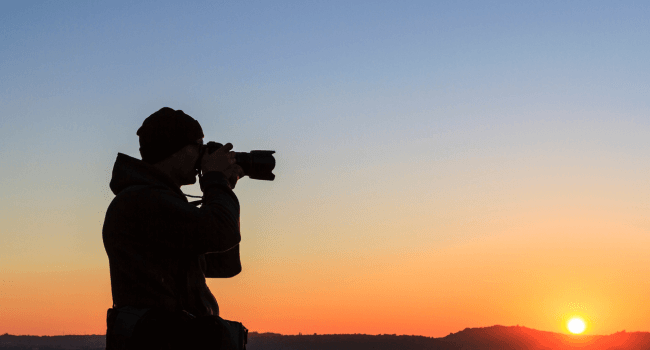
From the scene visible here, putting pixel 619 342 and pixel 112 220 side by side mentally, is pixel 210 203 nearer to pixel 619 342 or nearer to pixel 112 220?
pixel 112 220

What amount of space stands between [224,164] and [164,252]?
599 mm

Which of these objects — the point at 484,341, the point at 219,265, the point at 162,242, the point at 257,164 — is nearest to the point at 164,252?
the point at 162,242

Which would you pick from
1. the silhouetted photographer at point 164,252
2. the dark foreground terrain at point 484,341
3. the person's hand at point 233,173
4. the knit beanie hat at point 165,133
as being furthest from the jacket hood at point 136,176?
the dark foreground terrain at point 484,341

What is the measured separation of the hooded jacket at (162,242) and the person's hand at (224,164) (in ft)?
0.73

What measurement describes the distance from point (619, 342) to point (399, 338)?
1584 centimetres

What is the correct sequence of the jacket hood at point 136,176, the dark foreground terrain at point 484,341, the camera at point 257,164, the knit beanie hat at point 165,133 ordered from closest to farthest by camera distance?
the jacket hood at point 136,176
the knit beanie hat at point 165,133
the camera at point 257,164
the dark foreground terrain at point 484,341

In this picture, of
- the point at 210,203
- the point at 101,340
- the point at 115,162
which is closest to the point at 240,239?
the point at 210,203

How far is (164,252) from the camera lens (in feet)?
11.9

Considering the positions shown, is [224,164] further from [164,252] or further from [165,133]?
[164,252]

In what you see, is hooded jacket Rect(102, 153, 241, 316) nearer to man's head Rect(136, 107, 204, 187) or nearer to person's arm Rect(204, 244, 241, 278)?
man's head Rect(136, 107, 204, 187)

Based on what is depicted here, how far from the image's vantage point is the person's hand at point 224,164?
12.9 feet

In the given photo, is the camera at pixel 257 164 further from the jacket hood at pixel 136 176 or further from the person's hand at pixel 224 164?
the jacket hood at pixel 136 176

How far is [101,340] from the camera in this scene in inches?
3533

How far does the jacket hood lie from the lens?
3.78m
